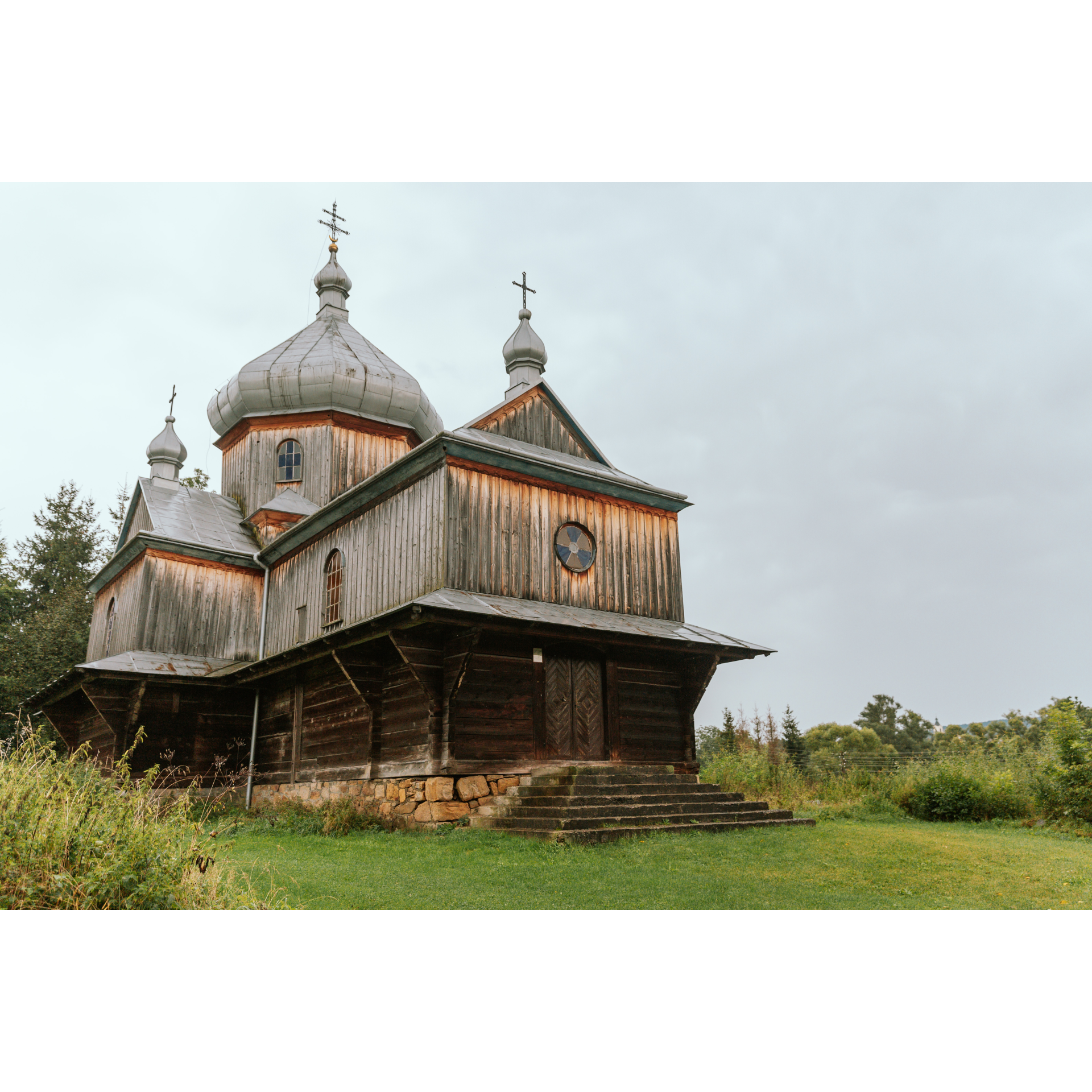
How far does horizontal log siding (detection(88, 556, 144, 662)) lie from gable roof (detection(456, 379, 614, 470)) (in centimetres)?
964

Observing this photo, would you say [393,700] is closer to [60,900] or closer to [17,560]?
[60,900]

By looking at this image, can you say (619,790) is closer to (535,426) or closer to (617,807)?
(617,807)

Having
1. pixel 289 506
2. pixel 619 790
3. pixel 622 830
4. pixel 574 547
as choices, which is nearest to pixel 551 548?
pixel 574 547

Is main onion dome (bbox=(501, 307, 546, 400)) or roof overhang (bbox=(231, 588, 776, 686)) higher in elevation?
main onion dome (bbox=(501, 307, 546, 400))

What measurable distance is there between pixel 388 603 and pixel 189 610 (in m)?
7.31

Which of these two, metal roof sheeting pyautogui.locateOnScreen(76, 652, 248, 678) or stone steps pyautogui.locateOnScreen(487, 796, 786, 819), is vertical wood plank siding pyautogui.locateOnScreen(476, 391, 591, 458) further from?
metal roof sheeting pyautogui.locateOnScreen(76, 652, 248, 678)

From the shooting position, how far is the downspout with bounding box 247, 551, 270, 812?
18578 millimetres

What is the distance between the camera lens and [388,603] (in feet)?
48.8

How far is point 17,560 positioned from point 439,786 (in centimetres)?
2915

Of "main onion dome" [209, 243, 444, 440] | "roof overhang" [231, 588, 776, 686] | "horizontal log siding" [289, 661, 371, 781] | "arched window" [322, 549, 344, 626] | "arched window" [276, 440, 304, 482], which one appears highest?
"main onion dome" [209, 243, 444, 440]

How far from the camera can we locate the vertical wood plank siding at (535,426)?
15.8 meters

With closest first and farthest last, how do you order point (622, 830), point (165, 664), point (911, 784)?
1. point (622, 830)
2. point (911, 784)
3. point (165, 664)

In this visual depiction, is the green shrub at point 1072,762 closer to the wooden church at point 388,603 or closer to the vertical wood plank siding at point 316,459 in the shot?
the wooden church at point 388,603

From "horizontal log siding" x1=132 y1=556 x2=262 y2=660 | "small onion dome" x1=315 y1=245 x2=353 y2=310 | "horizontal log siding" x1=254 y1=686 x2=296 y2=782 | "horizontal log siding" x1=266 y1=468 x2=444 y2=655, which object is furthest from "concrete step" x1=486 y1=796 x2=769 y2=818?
"small onion dome" x1=315 y1=245 x2=353 y2=310
